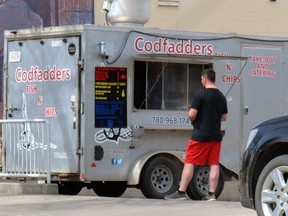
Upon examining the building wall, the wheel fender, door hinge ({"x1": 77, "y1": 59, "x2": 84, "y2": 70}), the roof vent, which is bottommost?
the wheel fender

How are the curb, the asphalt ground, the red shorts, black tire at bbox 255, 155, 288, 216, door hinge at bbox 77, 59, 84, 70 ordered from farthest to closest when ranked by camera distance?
door hinge at bbox 77, 59, 84, 70 < the curb < the red shorts < the asphalt ground < black tire at bbox 255, 155, 288, 216

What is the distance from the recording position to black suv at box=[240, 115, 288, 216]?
879 centimetres

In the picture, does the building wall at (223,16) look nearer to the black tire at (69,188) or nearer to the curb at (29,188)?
the black tire at (69,188)

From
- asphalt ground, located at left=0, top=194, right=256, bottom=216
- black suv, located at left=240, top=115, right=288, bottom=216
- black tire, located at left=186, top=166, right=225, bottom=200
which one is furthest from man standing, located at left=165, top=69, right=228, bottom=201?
black suv, located at left=240, top=115, right=288, bottom=216

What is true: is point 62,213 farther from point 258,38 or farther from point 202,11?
point 202,11

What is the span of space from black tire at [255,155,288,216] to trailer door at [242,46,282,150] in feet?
19.7

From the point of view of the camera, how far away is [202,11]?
21.8 metres

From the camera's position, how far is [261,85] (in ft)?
49.5

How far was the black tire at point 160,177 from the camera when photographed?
1405 cm

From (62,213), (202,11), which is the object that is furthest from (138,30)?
(202,11)

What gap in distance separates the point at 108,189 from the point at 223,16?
8.13 m

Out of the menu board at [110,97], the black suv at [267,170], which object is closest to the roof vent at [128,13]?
the menu board at [110,97]

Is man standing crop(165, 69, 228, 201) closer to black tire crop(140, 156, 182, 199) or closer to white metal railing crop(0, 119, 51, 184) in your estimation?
black tire crop(140, 156, 182, 199)

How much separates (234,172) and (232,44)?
2.05 metres
